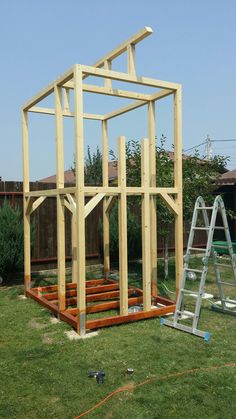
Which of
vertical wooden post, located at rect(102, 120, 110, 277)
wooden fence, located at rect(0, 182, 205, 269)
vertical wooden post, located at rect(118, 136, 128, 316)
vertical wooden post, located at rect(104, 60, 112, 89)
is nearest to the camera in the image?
vertical wooden post, located at rect(118, 136, 128, 316)

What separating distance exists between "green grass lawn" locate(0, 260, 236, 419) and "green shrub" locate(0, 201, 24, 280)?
2.47 metres

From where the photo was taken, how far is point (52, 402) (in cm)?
359

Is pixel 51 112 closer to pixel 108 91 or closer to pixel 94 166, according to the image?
pixel 108 91

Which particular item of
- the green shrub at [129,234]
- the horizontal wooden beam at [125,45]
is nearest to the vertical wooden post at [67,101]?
the horizontal wooden beam at [125,45]

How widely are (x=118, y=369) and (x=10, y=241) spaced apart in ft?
16.5

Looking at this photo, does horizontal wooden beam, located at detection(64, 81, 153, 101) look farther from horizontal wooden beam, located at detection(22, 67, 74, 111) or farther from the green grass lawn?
the green grass lawn

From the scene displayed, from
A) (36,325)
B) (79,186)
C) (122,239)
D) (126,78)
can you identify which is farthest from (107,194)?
(36,325)

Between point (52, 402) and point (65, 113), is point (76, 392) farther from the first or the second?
point (65, 113)

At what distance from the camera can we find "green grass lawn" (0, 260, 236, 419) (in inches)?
136

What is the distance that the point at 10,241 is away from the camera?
8.59m

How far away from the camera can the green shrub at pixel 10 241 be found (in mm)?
8539

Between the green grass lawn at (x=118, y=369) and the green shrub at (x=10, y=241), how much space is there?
247 centimetres

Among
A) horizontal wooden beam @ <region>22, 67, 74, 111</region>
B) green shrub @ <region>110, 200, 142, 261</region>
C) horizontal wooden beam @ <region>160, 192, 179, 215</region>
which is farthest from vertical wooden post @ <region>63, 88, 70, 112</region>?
green shrub @ <region>110, 200, 142, 261</region>

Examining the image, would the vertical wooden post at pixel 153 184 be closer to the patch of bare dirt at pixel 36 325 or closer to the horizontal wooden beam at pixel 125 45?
the horizontal wooden beam at pixel 125 45
